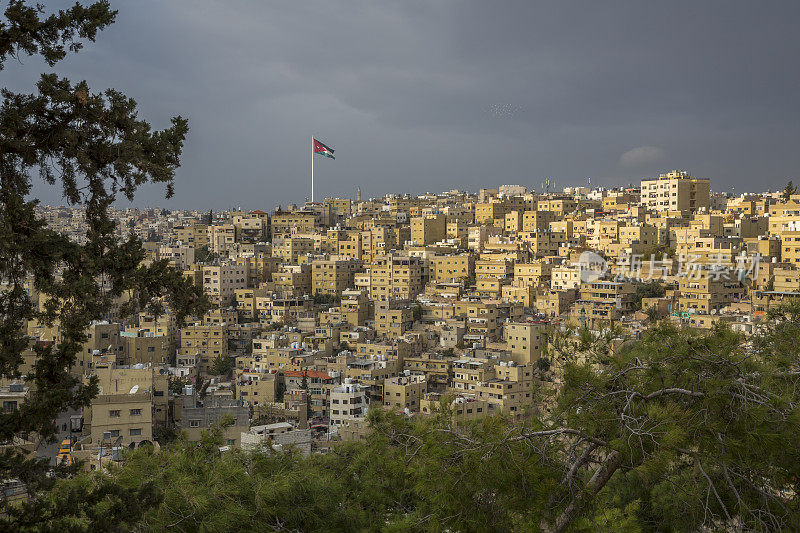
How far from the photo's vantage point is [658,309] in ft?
76.0

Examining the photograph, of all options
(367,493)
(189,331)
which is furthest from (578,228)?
(367,493)

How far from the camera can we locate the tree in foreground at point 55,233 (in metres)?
3.34

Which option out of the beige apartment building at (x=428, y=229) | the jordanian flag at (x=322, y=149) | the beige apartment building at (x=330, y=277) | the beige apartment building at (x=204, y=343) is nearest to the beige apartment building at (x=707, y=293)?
the beige apartment building at (x=330, y=277)

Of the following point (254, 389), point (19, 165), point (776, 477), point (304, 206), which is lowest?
point (254, 389)

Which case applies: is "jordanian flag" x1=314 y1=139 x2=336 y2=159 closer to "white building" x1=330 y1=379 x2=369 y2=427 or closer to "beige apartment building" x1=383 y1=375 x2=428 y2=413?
"beige apartment building" x1=383 y1=375 x2=428 y2=413

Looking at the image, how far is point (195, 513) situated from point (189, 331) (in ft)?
60.9

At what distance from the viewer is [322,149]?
3634 cm

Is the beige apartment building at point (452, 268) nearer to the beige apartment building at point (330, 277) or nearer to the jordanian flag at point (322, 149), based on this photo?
the beige apartment building at point (330, 277)

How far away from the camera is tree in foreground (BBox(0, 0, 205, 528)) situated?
334 centimetres

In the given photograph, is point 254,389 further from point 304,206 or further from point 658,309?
point 304,206

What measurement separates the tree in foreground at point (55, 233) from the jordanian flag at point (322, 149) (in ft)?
107

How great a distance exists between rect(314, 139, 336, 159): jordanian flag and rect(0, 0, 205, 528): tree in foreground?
32.8 meters

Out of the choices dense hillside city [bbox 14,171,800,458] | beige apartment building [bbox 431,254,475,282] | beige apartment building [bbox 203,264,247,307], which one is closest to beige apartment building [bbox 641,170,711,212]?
dense hillside city [bbox 14,171,800,458]

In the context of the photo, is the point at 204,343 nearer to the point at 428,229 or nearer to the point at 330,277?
the point at 330,277
